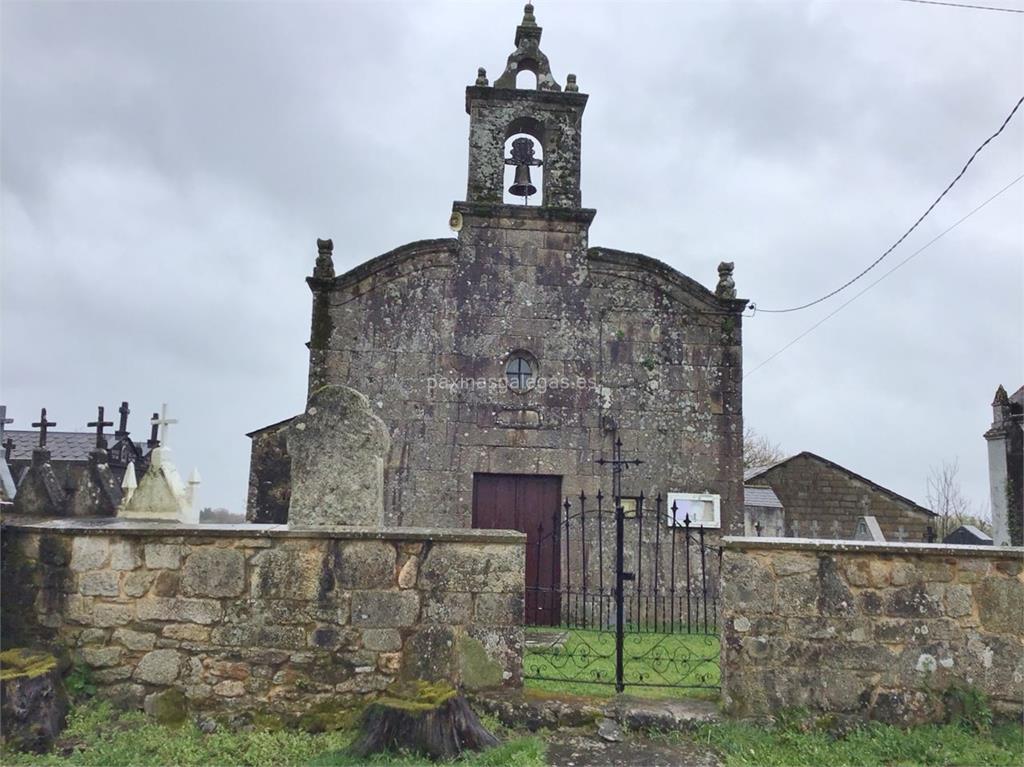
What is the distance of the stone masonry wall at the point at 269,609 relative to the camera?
5219 mm

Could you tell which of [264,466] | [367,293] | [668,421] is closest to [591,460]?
[668,421]

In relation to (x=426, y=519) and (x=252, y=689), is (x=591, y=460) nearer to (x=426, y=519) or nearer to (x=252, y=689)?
(x=426, y=519)

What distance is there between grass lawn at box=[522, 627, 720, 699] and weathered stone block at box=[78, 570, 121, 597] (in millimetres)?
3017

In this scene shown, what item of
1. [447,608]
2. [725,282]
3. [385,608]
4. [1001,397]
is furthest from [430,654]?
[1001,397]

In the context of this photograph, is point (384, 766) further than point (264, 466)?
No

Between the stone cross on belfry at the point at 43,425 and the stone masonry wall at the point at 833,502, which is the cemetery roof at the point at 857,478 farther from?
the stone cross on belfry at the point at 43,425

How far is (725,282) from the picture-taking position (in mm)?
10812

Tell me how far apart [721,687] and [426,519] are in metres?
5.40

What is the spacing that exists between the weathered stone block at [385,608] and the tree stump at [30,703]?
A: 193cm

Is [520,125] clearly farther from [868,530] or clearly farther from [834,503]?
[834,503]

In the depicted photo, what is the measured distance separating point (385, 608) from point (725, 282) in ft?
24.3

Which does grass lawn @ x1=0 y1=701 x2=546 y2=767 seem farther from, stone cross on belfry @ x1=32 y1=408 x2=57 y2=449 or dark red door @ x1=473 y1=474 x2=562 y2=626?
stone cross on belfry @ x1=32 y1=408 x2=57 y2=449

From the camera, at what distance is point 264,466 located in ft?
36.1

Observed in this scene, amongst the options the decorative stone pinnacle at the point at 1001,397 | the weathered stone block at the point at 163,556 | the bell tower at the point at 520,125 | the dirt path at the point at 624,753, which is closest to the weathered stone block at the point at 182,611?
the weathered stone block at the point at 163,556
